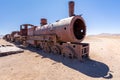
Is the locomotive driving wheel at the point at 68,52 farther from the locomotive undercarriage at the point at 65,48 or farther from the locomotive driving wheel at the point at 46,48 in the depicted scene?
the locomotive driving wheel at the point at 46,48

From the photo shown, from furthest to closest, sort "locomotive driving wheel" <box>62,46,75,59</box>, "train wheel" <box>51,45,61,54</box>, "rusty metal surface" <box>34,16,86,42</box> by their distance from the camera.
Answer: "train wheel" <box>51,45,61,54</box>, "rusty metal surface" <box>34,16,86,42</box>, "locomotive driving wheel" <box>62,46,75,59</box>

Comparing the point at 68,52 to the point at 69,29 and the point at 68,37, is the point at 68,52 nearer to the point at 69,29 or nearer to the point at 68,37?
the point at 68,37

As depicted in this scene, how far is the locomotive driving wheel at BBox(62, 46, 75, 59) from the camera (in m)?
9.01

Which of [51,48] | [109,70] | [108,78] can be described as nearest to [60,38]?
[51,48]

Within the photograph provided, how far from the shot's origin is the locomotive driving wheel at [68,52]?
29.6ft

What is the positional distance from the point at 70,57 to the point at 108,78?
360 centimetres

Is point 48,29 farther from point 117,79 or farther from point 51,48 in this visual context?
point 117,79

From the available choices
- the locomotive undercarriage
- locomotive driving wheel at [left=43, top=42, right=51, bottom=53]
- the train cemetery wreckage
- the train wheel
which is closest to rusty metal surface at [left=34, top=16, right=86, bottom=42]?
the train cemetery wreckage

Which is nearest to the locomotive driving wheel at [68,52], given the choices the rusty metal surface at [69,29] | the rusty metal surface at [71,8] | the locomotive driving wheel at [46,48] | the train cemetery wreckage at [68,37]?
the train cemetery wreckage at [68,37]

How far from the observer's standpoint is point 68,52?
30.5 ft

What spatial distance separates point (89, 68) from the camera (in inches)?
291

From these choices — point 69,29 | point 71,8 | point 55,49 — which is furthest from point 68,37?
point 71,8

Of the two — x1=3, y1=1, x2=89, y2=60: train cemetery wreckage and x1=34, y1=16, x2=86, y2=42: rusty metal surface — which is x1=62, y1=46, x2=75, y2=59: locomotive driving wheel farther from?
x1=34, y1=16, x2=86, y2=42: rusty metal surface

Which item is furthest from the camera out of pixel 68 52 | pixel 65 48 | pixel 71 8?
pixel 71 8
